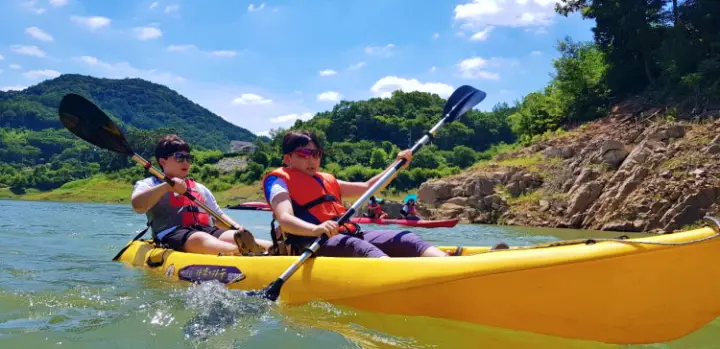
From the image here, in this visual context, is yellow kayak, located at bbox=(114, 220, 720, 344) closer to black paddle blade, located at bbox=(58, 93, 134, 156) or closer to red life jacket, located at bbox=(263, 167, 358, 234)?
red life jacket, located at bbox=(263, 167, 358, 234)

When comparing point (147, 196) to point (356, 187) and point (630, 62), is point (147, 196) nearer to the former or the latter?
point (356, 187)

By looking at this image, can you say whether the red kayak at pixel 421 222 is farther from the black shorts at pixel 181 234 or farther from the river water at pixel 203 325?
the river water at pixel 203 325

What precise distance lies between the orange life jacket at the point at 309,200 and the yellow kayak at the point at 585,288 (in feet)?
3.15

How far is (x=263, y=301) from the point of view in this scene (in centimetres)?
332

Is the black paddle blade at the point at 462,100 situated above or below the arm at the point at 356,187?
above

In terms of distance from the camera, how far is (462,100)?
19.4 feet

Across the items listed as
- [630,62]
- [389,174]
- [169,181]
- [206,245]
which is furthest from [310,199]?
[630,62]

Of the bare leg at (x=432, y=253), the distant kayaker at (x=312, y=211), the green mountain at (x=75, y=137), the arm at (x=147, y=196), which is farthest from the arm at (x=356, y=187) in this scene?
the green mountain at (x=75, y=137)

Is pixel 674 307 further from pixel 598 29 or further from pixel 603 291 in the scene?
pixel 598 29

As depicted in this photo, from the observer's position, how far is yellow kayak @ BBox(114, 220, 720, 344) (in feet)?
8.43

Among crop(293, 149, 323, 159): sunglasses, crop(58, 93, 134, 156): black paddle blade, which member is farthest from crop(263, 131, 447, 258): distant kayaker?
crop(58, 93, 134, 156): black paddle blade

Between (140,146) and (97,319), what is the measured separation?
248 feet

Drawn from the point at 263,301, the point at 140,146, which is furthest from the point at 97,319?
the point at 140,146

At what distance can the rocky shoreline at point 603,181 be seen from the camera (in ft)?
37.8
